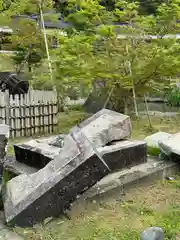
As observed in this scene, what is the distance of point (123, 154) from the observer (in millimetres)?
4922

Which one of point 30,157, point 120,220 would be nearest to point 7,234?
point 120,220

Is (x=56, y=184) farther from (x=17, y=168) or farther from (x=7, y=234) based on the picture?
(x=17, y=168)

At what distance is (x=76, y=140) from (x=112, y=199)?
3.14 feet

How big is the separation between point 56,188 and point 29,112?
4.76 metres

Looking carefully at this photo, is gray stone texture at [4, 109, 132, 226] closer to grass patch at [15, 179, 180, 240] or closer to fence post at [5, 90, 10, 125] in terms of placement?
grass patch at [15, 179, 180, 240]

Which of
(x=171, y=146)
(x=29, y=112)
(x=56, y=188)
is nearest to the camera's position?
(x=56, y=188)

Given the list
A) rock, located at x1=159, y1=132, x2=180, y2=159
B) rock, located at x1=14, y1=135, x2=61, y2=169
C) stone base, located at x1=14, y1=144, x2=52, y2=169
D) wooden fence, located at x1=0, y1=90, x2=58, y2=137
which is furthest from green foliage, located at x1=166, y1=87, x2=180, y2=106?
stone base, located at x1=14, y1=144, x2=52, y2=169

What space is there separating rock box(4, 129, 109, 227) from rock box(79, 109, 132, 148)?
104 cm

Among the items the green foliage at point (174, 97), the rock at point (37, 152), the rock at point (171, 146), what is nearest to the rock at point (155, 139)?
the rock at point (171, 146)

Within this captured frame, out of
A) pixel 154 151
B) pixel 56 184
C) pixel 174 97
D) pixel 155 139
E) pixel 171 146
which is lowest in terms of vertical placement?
pixel 174 97

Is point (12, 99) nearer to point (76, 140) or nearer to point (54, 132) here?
point (54, 132)

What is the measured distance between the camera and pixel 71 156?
389 centimetres

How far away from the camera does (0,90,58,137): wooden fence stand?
26.1 ft

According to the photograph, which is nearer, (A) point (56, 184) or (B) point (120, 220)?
(A) point (56, 184)
